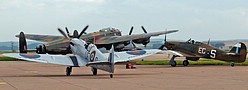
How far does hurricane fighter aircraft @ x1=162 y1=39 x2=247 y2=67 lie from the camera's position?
35031 millimetres

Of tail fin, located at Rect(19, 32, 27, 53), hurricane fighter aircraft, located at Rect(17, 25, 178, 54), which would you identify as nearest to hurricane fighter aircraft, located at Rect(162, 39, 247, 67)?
hurricane fighter aircraft, located at Rect(17, 25, 178, 54)

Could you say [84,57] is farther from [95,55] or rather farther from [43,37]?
[43,37]

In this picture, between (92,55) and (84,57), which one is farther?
(84,57)

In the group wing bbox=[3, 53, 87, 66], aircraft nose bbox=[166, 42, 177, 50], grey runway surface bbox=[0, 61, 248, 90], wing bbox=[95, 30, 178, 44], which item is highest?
wing bbox=[95, 30, 178, 44]

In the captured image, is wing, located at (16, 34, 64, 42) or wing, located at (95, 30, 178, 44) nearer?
wing, located at (95, 30, 178, 44)

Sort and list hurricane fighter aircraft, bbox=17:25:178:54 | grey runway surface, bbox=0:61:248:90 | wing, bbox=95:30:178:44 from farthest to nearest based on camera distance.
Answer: wing, bbox=95:30:178:44, hurricane fighter aircraft, bbox=17:25:178:54, grey runway surface, bbox=0:61:248:90

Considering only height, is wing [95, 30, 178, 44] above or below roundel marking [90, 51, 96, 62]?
above

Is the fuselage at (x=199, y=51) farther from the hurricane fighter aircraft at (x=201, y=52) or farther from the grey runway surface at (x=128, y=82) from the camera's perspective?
Result: the grey runway surface at (x=128, y=82)

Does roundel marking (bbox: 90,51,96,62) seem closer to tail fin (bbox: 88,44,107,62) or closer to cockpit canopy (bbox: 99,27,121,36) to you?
tail fin (bbox: 88,44,107,62)

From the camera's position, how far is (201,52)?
36969 millimetres

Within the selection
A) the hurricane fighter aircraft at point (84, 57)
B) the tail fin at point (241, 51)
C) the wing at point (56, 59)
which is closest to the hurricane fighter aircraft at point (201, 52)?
the tail fin at point (241, 51)

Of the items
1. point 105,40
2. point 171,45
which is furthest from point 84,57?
point 105,40

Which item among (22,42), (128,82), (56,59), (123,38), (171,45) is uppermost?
(123,38)

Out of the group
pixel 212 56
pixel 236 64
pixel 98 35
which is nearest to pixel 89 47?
pixel 212 56
